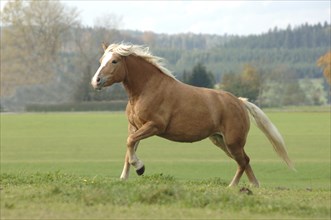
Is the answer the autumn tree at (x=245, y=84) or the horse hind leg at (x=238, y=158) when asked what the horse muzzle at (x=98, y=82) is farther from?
the autumn tree at (x=245, y=84)

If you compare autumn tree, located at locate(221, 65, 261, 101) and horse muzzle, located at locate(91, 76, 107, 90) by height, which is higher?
horse muzzle, located at locate(91, 76, 107, 90)

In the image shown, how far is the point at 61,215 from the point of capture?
9258 mm

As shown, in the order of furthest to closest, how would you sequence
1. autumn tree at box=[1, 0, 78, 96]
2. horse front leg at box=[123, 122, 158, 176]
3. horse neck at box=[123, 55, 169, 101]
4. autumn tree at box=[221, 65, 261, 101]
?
autumn tree at box=[1, 0, 78, 96] < autumn tree at box=[221, 65, 261, 101] < horse neck at box=[123, 55, 169, 101] < horse front leg at box=[123, 122, 158, 176]

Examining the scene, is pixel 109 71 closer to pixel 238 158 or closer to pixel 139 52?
pixel 139 52

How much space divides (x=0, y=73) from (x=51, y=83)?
9993mm

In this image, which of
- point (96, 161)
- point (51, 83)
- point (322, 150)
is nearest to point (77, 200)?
point (96, 161)

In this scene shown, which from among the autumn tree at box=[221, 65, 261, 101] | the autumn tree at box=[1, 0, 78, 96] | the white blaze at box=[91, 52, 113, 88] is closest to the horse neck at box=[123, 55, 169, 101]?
the white blaze at box=[91, 52, 113, 88]

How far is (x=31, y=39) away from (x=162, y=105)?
129596 millimetres

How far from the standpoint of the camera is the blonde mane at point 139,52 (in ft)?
44.9

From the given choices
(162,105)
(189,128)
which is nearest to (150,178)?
(189,128)

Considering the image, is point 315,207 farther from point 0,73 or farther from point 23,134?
point 0,73

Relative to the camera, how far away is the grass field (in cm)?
977

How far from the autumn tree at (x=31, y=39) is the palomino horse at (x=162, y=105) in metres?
121

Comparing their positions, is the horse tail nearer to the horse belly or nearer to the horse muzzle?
the horse belly
